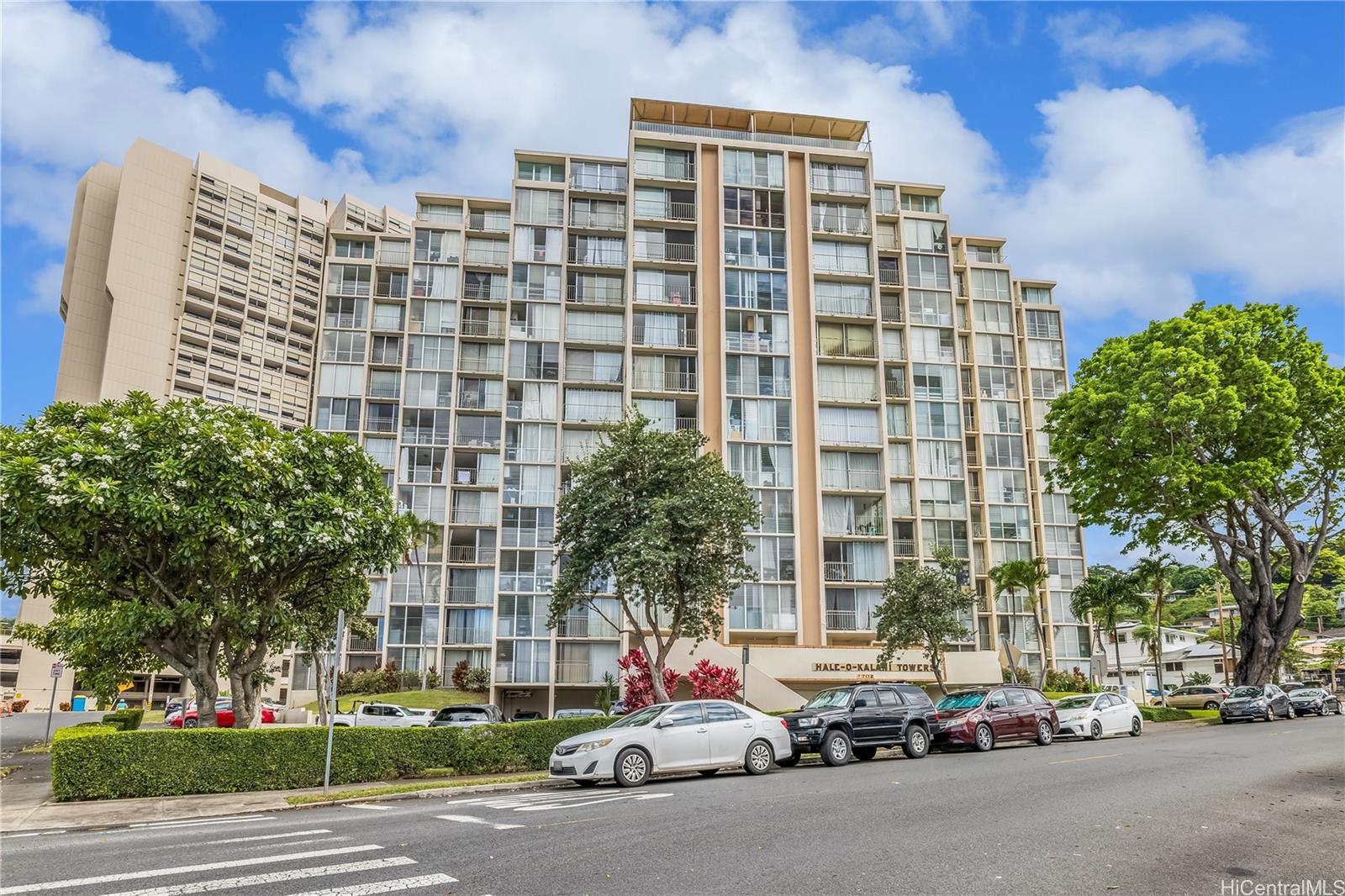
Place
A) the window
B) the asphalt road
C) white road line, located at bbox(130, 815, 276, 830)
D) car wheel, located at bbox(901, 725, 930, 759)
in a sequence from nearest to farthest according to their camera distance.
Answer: the asphalt road
white road line, located at bbox(130, 815, 276, 830)
car wheel, located at bbox(901, 725, 930, 759)
the window

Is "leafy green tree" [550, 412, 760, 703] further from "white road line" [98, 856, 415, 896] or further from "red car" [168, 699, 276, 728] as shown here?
"white road line" [98, 856, 415, 896]

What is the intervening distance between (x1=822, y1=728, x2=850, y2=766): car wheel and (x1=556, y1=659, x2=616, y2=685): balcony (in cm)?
2916

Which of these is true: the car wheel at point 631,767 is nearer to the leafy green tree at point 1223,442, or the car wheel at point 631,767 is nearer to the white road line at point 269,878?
the white road line at point 269,878

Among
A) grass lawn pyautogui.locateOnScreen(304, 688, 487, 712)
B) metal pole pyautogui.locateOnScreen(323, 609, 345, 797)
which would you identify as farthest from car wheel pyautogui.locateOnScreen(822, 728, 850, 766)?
grass lawn pyautogui.locateOnScreen(304, 688, 487, 712)

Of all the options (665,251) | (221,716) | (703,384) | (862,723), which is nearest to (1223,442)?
(862,723)

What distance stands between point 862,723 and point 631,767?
658 centimetres

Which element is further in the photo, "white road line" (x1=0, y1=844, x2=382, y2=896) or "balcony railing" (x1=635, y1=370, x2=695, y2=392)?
"balcony railing" (x1=635, y1=370, x2=695, y2=392)

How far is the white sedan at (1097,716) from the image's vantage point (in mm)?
25734

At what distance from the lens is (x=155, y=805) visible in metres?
14.5

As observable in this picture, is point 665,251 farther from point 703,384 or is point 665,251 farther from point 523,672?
point 523,672

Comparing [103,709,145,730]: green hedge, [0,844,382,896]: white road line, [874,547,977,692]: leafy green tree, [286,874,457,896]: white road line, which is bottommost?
[103,709,145,730]: green hedge

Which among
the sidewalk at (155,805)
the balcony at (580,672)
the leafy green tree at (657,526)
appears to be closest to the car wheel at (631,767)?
the sidewalk at (155,805)

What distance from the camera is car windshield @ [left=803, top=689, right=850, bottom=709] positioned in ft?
66.6

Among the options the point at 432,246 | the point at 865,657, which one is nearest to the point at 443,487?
the point at 432,246
